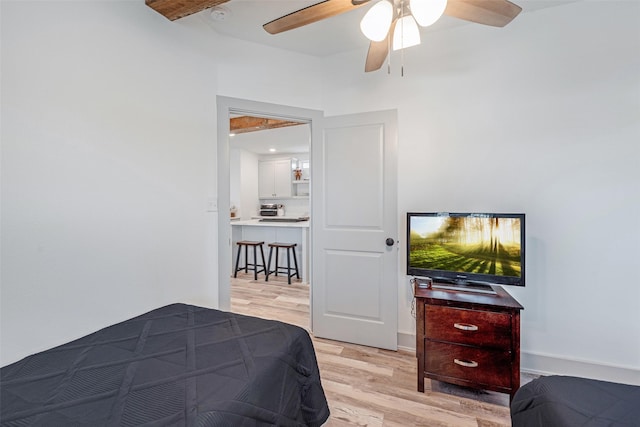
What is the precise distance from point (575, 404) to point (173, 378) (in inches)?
54.6

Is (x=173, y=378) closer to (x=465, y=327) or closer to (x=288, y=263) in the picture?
(x=465, y=327)

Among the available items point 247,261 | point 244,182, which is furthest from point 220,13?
point 244,182

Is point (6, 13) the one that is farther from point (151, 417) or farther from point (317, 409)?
point (317, 409)

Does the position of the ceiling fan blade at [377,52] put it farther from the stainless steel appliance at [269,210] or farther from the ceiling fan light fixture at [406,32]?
the stainless steel appliance at [269,210]

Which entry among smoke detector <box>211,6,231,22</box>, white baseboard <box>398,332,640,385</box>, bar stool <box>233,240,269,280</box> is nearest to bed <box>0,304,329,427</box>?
white baseboard <box>398,332,640,385</box>

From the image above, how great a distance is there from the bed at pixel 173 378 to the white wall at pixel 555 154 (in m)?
1.76

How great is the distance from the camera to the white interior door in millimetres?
2477

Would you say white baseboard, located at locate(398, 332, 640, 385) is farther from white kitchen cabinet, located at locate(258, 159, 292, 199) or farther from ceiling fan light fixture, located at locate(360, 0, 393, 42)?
white kitchen cabinet, located at locate(258, 159, 292, 199)

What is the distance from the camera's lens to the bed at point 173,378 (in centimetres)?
80

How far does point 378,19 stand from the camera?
1353mm

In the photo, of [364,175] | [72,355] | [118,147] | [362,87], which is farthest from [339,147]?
[72,355]

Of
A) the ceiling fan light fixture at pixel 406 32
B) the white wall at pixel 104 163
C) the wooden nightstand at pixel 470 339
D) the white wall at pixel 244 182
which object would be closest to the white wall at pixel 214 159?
the white wall at pixel 104 163

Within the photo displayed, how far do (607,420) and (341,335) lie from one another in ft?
6.52

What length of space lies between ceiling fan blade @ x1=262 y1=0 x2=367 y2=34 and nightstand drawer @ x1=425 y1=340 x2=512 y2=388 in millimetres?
2141
